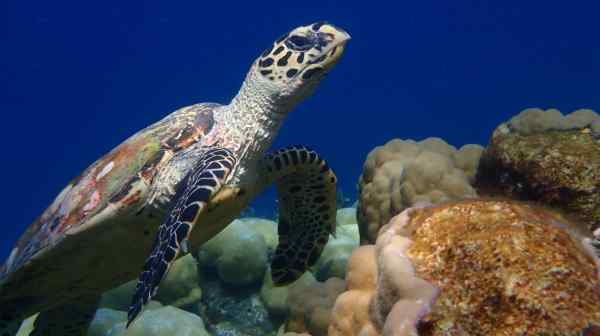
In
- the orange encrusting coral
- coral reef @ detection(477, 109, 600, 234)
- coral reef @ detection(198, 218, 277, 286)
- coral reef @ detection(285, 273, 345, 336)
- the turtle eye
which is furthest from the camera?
coral reef @ detection(198, 218, 277, 286)

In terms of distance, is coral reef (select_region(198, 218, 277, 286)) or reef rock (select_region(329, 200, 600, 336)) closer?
reef rock (select_region(329, 200, 600, 336))

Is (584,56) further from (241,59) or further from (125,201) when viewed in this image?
(125,201)

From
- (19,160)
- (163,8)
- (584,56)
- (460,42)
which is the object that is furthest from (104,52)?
(584,56)

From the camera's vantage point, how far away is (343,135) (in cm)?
8538

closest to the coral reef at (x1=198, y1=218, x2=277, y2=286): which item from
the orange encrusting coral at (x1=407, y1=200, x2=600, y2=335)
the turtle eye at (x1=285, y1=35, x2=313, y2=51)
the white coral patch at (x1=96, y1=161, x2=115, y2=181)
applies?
the white coral patch at (x1=96, y1=161, x2=115, y2=181)

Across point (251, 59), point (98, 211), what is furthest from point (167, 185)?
point (251, 59)

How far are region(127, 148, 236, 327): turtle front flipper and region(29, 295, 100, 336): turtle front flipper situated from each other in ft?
7.11

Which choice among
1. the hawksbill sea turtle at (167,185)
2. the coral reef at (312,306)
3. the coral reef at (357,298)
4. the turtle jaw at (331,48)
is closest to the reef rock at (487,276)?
the coral reef at (357,298)

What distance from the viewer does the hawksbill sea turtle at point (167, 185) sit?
3.54 meters

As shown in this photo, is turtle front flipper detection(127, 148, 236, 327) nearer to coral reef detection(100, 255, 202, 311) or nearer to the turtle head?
the turtle head

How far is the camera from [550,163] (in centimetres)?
254

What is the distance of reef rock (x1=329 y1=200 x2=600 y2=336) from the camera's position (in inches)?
60.2

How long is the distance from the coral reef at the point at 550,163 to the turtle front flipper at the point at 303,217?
5.98 ft

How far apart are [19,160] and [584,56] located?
4089 inches
